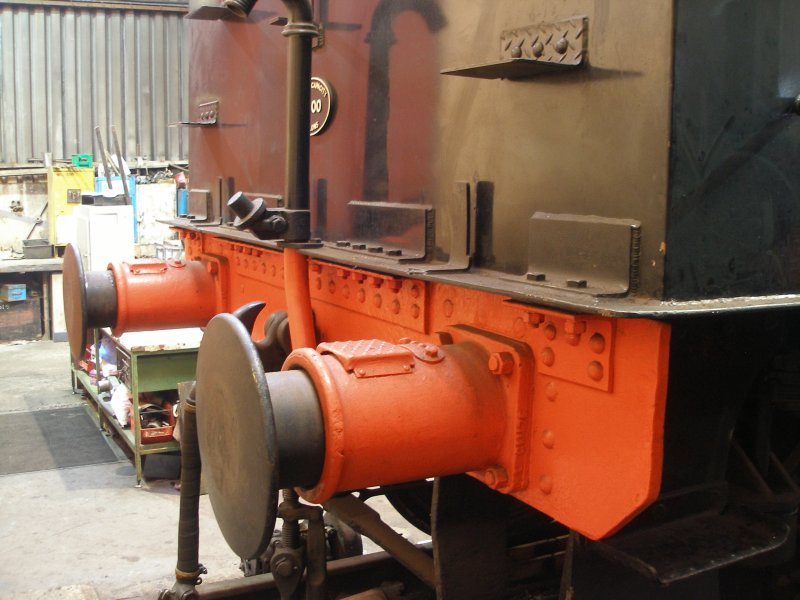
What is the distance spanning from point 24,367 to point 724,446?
8.73 metres

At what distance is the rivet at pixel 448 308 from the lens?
6.42ft

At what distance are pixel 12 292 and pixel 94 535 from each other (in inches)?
231

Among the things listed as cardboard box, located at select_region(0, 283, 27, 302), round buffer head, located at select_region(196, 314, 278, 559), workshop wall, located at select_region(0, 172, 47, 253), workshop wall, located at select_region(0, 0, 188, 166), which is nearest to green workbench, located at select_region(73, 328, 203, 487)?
round buffer head, located at select_region(196, 314, 278, 559)

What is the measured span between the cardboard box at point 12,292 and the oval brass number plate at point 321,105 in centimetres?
852

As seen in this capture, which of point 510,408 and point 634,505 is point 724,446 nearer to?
point 634,505

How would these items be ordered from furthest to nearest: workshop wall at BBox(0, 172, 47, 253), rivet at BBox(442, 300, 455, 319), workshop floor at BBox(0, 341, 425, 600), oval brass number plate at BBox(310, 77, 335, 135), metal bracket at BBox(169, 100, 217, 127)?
workshop wall at BBox(0, 172, 47, 253), workshop floor at BBox(0, 341, 425, 600), metal bracket at BBox(169, 100, 217, 127), oval brass number plate at BBox(310, 77, 335, 135), rivet at BBox(442, 300, 455, 319)

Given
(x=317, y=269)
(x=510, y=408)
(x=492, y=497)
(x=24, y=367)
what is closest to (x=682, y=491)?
(x=510, y=408)

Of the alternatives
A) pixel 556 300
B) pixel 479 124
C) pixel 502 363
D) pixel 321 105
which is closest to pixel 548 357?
pixel 502 363

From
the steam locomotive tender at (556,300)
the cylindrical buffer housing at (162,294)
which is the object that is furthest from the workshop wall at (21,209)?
the steam locomotive tender at (556,300)

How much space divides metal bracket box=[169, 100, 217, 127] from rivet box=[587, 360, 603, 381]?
7.75ft

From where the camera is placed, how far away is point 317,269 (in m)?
2.61

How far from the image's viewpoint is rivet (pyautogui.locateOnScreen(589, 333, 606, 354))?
58.0 inches

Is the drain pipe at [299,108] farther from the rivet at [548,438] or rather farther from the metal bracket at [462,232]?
the rivet at [548,438]

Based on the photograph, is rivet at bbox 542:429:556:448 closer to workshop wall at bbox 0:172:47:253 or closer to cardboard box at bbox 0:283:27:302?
cardboard box at bbox 0:283:27:302
